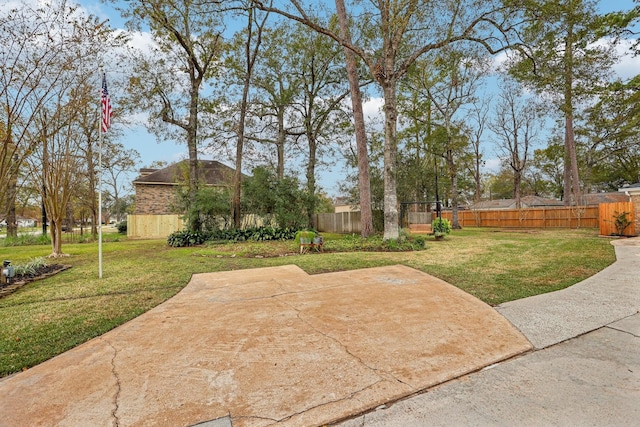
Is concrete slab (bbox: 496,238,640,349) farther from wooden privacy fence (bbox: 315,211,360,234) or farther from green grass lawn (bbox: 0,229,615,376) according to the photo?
wooden privacy fence (bbox: 315,211,360,234)

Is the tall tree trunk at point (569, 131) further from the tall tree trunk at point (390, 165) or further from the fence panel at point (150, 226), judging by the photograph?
the fence panel at point (150, 226)

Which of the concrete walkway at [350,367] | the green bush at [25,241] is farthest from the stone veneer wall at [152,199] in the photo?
the concrete walkway at [350,367]

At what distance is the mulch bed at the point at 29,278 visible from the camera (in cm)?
491

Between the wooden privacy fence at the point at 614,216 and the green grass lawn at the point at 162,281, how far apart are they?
4.71m

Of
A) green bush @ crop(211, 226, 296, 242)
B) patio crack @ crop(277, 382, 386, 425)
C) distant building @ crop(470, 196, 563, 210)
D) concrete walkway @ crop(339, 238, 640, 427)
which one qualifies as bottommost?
concrete walkway @ crop(339, 238, 640, 427)

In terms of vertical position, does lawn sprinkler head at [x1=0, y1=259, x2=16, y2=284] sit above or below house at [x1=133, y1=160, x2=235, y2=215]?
below

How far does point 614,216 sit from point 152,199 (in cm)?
2486

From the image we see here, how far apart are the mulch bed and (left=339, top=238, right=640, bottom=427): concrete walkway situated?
621 centimetres

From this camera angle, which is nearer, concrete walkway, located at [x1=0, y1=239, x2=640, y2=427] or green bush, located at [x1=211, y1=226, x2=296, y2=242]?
concrete walkway, located at [x1=0, y1=239, x2=640, y2=427]

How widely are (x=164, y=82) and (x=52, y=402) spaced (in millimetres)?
12819

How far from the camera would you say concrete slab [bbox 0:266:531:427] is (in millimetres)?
1834

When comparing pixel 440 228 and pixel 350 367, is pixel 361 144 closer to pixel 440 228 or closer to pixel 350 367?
pixel 440 228

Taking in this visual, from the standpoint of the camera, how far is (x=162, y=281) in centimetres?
524

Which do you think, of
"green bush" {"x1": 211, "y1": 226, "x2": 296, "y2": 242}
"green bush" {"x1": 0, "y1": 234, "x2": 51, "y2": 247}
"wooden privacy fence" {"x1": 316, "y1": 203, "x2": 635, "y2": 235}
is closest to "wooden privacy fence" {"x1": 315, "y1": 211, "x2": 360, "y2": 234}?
"wooden privacy fence" {"x1": 316, "y1": 203, "x2": 635, "y2": 235}
